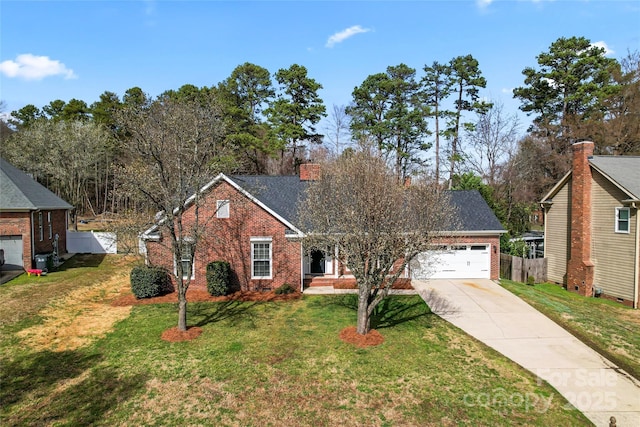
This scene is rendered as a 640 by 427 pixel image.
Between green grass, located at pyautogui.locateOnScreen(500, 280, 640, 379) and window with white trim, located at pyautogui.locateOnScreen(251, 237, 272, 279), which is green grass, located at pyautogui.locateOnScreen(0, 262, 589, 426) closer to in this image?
green grass, located at pyautogui.locateOnScreen(500, 280, 640, 379)

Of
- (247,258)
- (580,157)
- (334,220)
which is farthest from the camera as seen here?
(580,157)

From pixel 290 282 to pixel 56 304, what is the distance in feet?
29.9

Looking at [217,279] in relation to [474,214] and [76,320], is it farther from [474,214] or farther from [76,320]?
[474,214]

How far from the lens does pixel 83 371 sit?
9039mm

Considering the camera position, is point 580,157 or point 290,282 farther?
point 580,157

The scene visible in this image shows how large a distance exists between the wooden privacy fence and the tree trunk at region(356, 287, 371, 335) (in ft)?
43.1

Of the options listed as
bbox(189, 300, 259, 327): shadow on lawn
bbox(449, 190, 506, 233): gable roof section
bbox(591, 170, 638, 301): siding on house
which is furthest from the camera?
bbox(449, 190, 506, 233): gable roof section

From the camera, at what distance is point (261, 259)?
54.2ft

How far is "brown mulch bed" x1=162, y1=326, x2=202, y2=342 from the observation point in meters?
11.0

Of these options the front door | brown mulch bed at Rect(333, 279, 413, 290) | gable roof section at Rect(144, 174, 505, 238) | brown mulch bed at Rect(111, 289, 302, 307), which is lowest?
brown mulch bed at Rect(111, 289, 302, 307)

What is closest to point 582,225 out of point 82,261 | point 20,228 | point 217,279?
point 217,279

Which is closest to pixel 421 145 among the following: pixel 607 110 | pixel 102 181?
pixel 607 110

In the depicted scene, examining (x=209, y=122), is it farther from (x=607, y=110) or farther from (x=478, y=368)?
(x=607, y=110)

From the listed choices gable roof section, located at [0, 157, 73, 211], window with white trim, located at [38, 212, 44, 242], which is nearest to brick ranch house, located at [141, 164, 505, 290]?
gable roof section, located at [0, 157, 73, 211]
